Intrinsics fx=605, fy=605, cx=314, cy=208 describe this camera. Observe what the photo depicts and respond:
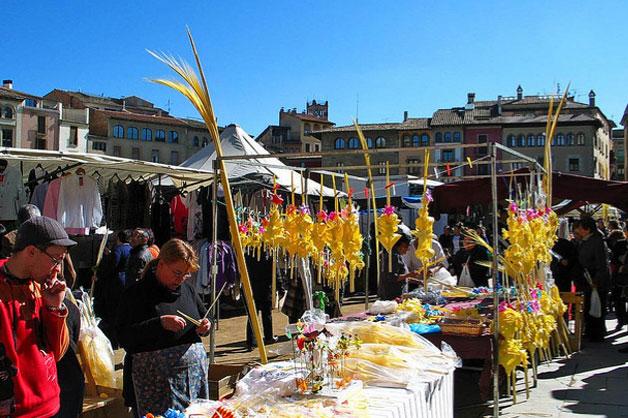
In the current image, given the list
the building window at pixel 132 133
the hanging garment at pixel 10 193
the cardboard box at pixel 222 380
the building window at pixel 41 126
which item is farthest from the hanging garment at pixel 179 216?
the building window at pixel 132 133

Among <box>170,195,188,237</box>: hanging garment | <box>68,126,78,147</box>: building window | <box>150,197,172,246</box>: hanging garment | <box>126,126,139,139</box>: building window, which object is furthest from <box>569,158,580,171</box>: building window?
<box>150,197,172,246</box>: hanging garment

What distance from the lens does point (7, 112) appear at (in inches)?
1790

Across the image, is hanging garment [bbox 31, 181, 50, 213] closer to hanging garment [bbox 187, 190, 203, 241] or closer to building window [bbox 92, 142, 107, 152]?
hanging garment [bbox 187, 190, 203, 241]

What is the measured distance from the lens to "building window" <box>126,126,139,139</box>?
169 feet

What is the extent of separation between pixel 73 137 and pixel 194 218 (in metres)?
43.9

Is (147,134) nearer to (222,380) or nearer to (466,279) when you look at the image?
(466,279)

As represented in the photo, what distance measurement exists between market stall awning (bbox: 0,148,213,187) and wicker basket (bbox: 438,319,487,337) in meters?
3.54

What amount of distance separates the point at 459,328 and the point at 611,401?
5.76 feet

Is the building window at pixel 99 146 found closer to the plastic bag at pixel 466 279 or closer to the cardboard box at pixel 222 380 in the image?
the plastic bag at pixel 466 279

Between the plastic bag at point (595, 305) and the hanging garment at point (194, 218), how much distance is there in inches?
208

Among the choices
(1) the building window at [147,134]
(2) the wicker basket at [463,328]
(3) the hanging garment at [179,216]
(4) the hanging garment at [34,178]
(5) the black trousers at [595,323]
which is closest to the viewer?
(2) the wicker basket at [463,328]

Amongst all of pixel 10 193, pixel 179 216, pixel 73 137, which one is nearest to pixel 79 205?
pixel 10 193

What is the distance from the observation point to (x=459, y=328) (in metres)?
4.57

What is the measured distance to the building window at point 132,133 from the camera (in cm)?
5138
